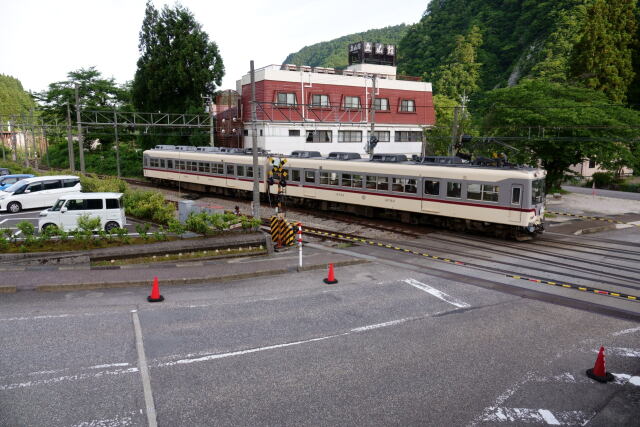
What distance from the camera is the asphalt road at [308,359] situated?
677 centimetres

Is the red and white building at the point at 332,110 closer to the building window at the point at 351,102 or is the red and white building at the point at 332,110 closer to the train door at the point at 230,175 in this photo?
the building window at the point at 351,102

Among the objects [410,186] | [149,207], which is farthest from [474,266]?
[149,207]

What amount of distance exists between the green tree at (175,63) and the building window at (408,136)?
→ 65.3 feet

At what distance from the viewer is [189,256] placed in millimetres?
15891

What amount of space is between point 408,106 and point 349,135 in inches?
332

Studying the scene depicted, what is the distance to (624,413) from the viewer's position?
6.84 metres

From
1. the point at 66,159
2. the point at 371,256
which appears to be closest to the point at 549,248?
the point at 371,256

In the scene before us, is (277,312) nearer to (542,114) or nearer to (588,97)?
(542,114)

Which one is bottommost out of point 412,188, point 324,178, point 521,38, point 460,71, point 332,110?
point 412,188

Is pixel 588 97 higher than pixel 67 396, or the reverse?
pixel 588 97

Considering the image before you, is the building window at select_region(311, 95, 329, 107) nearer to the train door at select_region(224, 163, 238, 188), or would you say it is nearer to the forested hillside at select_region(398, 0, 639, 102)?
the train door at select_region(224, 163, 238, 188)

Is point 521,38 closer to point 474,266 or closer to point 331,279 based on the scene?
point 474,266

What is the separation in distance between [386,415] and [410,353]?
226 centimetres

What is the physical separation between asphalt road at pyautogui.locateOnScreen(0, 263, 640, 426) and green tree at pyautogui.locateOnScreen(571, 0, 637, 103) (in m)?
Result: 37.9
